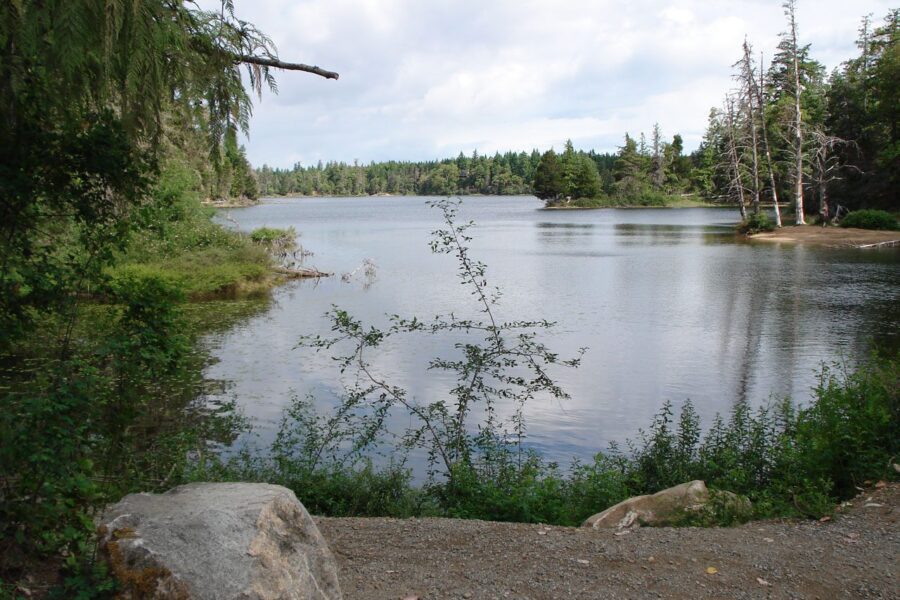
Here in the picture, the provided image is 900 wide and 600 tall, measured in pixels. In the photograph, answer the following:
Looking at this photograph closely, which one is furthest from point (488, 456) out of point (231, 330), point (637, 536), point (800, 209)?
point (800, 209)

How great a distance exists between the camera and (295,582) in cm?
364

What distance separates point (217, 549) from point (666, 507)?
4.21 metres

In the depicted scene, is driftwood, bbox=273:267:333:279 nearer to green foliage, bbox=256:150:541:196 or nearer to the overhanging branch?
the overhanging branch

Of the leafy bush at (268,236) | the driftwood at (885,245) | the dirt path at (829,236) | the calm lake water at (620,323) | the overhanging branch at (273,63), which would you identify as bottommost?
the calm lake water at (620,323)

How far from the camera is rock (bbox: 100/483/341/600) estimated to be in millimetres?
3436

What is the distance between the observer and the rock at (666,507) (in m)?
6.24

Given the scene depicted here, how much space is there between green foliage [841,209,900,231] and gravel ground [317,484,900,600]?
38883 millimetres

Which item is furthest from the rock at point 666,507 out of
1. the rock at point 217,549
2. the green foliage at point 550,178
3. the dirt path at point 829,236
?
the green foliage at point 550,178

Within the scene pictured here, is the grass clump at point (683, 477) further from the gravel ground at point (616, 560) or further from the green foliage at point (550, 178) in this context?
the green foliage at point (550, 178)

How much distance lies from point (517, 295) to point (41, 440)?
1918 cm

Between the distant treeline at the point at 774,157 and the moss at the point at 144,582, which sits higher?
the distant treeline at the point at 774,157

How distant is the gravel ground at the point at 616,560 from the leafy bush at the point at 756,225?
131 ft

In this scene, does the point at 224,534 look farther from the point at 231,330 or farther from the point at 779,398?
the point at 231,330

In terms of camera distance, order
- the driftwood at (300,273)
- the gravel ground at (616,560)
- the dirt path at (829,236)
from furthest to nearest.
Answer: the dirt path at (829,236), the driftwood at (300,273), the gravel ground at (616,560)
